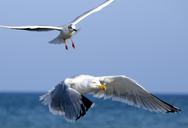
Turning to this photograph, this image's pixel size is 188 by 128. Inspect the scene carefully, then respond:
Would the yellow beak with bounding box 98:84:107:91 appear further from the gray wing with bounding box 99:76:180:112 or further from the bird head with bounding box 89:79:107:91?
the gray wing with bounding box 99:76:180:112

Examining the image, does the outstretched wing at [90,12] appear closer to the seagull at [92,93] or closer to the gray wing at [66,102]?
the seagull at [92,93]

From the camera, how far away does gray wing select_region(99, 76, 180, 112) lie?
11578 mm

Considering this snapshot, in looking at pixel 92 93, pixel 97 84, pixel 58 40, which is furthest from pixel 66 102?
pixel 58 40

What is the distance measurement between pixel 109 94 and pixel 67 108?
186 cm

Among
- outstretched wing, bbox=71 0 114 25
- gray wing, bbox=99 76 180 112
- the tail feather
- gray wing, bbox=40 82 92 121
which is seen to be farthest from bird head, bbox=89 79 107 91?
outstretched wing, bbox=71 0 114 25

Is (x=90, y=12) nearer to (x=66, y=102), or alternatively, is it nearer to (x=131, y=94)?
(x=131, y=94)

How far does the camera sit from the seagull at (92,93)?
33.4ft

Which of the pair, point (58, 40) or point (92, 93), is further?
point (58, 40)

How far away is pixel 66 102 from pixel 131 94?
5.91ft

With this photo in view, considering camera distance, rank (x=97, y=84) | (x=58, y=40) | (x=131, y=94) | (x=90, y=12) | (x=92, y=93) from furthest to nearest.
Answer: (x=90, y=12) < (x=58, y=40) < (x=131, y=94) < (x=92, y=93) < (x=97, y=84)

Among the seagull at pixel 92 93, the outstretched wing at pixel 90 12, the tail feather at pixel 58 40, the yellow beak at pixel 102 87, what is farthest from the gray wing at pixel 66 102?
the outstretched wing at pixel 90 12

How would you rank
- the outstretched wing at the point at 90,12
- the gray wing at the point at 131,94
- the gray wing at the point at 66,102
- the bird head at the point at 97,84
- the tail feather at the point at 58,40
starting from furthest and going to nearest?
the outstretched wing at the point at 90,12 → the tail feather at the point at 58,40 → the gray wing at the point at 131,94 → the bird head at the point at 97,84 → the gray wing at the point at 66,102

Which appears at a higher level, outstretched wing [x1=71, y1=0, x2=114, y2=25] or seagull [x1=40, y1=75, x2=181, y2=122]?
outstretched wing [x1=71, y1=0, x2=114, y2=25]

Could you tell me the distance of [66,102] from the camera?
10.3 m
